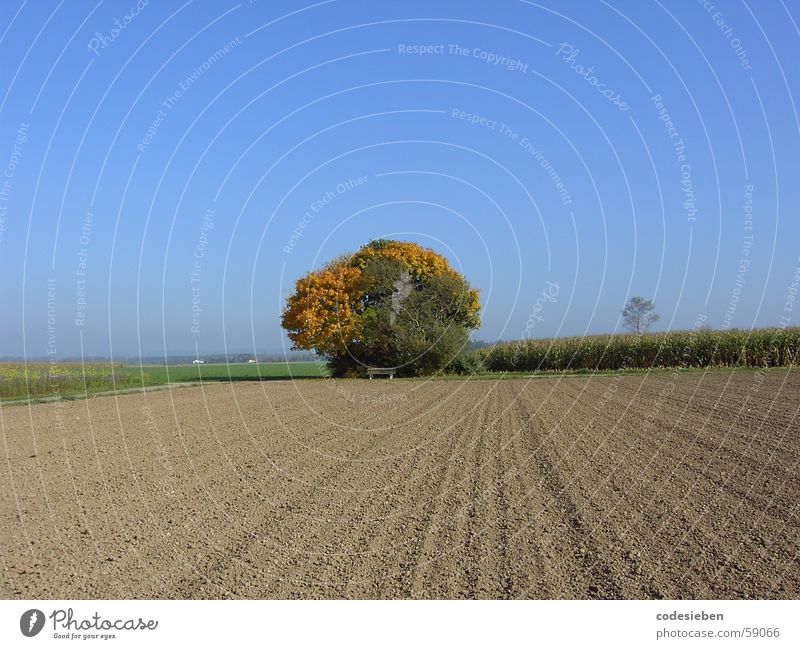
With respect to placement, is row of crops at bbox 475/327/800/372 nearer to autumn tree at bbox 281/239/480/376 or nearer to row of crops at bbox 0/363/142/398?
autumn tree at bbox 281/239/480/376

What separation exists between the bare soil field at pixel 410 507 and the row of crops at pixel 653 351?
23.5 metres

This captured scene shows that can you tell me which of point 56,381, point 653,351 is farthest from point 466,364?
point 56,381

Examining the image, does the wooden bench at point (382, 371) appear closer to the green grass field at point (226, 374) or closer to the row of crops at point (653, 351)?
the green grass field at point (226, 374)

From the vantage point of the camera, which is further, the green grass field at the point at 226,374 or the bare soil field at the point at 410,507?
the green grass field at the point at 226,374

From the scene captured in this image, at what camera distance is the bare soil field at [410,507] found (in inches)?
269

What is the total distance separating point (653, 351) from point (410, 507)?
39.0m

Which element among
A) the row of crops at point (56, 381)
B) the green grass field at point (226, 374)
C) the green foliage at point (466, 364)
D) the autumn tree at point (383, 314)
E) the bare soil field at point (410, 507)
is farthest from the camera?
the green grass field at point (226, 374)

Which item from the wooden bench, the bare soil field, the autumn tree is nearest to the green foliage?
the autumn tree

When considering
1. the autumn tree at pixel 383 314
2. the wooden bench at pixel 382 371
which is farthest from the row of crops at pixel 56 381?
the wooden bench at pixel 382 371

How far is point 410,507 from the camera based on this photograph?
32.0 ft

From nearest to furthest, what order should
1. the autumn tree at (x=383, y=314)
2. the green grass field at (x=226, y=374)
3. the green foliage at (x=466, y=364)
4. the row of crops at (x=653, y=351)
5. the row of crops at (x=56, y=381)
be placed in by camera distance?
1. the row of crops at (x=56, y=381)
2. the row of crops at (x=653, y=351)
3. the autumn tree at (x=383, y=314)
4. the green foliage at (x=466, y=364)
5. the green grass field at (x=226, y=374)

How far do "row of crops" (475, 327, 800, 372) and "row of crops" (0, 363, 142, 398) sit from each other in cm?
2221

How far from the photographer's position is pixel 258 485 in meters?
11.6
